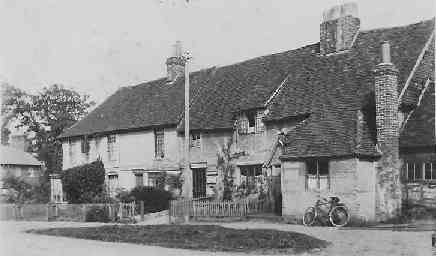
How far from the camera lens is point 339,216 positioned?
20266 millimetres

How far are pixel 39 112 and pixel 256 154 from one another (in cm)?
3766

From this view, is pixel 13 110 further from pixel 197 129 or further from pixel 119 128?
pixel 197 129

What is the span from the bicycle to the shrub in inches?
598

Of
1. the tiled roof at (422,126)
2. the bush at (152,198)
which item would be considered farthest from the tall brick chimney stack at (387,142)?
the bush at (152,198)

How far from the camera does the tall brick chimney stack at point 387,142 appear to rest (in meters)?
20.4

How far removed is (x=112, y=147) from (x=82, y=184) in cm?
382

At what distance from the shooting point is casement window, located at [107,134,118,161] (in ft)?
118

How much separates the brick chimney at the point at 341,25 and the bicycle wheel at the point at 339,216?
373 inches

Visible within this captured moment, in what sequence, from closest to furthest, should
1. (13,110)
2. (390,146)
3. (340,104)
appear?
(390,146)
(340,104)
(13,110)

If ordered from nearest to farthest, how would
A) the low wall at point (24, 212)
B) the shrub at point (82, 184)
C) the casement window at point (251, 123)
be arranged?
1. the casement window at point (251, 123)
2. the low wall at point (24, 212)
3. the shrub at point (82, 184)

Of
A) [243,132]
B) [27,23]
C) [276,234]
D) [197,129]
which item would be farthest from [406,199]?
[27,23]

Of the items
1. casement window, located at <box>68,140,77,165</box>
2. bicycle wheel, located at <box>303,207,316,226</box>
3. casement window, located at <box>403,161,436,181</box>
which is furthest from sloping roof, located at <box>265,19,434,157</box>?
casement window, located at <box>68,140,77,165</box>

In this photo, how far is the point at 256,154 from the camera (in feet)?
88.2

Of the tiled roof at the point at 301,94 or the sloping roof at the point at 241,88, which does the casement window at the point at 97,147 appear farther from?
the sloping roof at the point at 241,88
